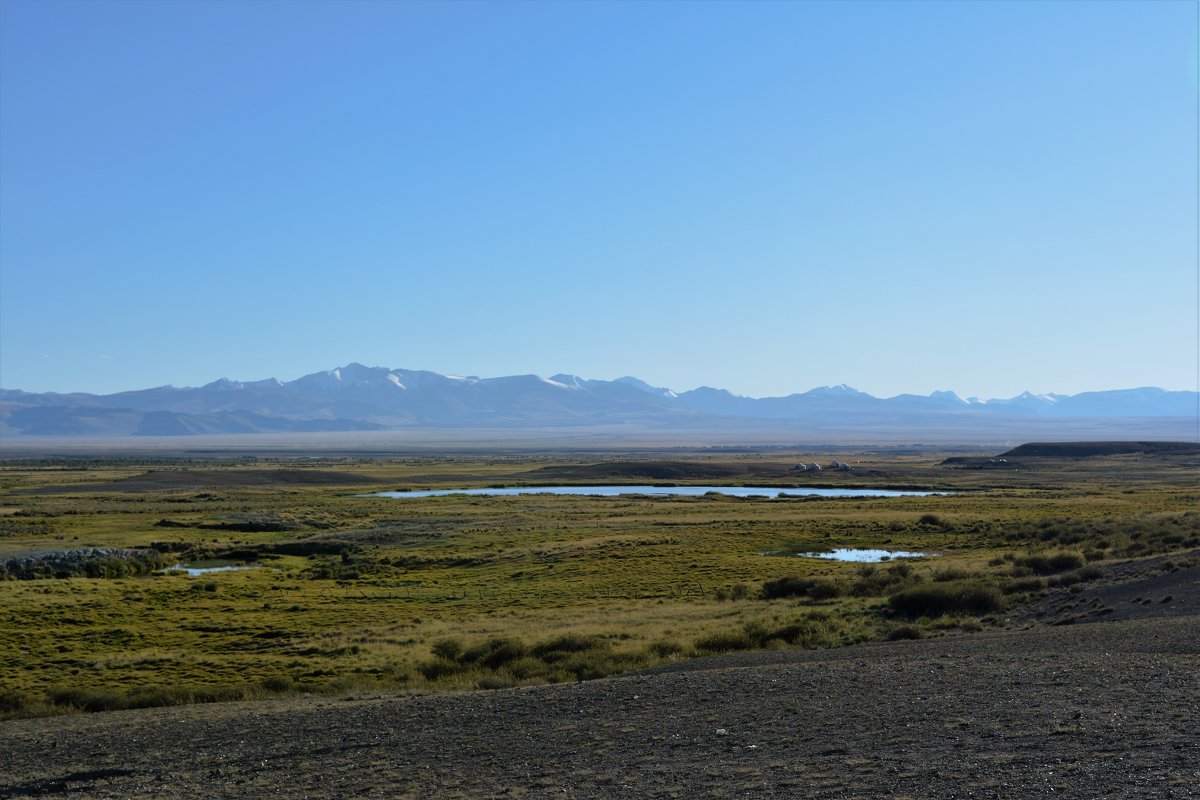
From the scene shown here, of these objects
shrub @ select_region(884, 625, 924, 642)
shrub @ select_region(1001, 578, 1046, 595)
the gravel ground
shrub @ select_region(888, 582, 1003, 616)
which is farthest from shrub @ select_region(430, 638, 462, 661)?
shrub @ select_region(1001, 578, 1046, 595)

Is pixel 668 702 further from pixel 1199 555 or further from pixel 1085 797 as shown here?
pixel 1199 555

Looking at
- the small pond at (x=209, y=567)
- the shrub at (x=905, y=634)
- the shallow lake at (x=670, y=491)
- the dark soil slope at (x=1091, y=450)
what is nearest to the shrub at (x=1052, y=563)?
the shrub at (x=905, y=634)

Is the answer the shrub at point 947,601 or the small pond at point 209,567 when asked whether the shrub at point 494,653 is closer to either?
the shrub at point 947,601

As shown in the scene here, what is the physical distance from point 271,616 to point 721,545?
25.6 metres

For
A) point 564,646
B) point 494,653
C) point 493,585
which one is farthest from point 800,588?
point 494,653

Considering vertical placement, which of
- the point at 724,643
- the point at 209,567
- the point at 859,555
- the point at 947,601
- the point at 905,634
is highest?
the point at 947,601

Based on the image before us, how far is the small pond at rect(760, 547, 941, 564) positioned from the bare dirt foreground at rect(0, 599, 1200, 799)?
2627cm

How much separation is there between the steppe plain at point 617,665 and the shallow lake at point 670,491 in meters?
38.9

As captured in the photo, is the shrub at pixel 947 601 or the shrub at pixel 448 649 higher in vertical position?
the shrub at pixel 947 601

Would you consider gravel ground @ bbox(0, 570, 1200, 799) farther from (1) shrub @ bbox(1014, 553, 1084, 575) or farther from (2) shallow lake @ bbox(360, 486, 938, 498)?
(2) shallow lake @ bbox(360, 486, 938, 498)

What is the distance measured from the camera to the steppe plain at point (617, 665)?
39.4 feet

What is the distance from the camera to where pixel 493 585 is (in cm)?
3975

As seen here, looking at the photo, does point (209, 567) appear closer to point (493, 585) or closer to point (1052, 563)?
point (493, 585)

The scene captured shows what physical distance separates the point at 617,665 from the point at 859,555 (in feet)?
94.2
